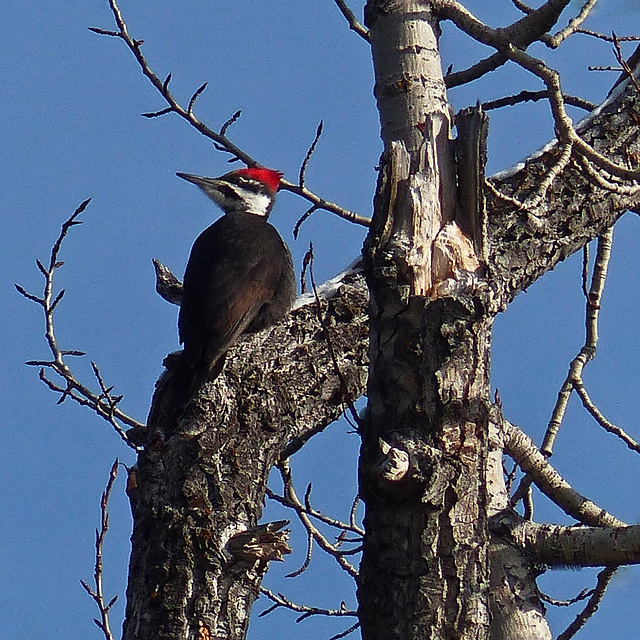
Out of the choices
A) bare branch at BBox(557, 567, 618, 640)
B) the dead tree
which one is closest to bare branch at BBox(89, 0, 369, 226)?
the dead tree

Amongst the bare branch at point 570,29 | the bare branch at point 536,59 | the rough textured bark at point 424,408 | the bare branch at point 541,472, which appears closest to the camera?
the rough textured bark at point 424,408

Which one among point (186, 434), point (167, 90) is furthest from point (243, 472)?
point (167, 90)

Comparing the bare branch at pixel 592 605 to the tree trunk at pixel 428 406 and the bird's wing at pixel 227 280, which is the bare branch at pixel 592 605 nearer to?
the tree trunk at pixel 428 406

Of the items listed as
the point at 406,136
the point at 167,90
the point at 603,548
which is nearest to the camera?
the point at 603,548

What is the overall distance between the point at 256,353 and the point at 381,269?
51.5 inches

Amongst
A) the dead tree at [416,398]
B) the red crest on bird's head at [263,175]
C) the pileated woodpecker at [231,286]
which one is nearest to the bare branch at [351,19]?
the dead tree at [416,398]

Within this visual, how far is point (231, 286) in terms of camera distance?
4598mm

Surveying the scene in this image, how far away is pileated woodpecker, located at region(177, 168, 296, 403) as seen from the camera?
13.3ft

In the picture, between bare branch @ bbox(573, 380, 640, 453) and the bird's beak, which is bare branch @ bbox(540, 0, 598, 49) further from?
the bird's beak

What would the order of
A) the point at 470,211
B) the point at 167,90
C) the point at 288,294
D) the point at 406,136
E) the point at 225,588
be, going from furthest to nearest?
the point at 288,294
the point at 167,90
the point at 225,588
the point at 406,136
the point at 470,211

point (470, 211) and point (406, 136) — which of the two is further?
point (406, 136)

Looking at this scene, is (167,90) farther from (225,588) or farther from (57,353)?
(225,588)

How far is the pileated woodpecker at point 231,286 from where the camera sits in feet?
13.3

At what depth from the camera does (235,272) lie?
4.69m
